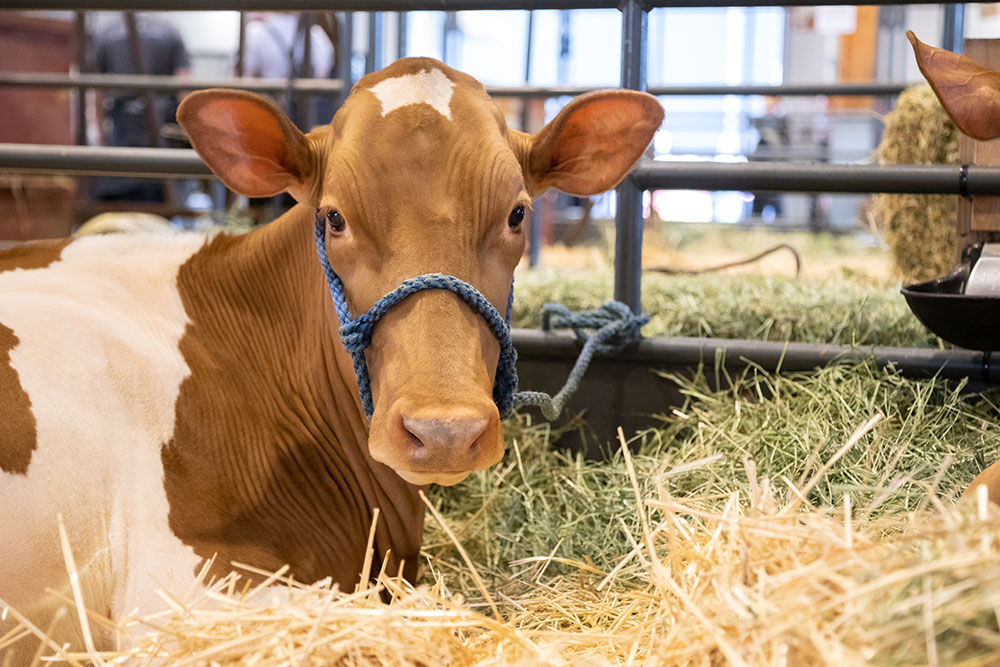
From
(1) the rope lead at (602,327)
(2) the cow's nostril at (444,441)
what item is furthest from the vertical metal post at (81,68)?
(2) the cow's nostril at (444,441)

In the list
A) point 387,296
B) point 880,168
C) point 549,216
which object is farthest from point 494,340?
point 549,216

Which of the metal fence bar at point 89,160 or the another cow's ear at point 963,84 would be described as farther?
the metal fence bar at point 89,160

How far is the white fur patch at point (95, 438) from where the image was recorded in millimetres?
1784

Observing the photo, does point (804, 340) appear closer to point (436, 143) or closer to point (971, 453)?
point (971, 453)

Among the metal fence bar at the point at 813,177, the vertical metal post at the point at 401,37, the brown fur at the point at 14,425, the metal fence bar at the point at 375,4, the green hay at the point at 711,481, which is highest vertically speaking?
the vertical metal post at the point at 401,37

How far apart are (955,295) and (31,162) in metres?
2.66

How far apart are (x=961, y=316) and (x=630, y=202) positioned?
0.92 m

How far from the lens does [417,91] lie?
6.45 feet

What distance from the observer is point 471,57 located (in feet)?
68.7

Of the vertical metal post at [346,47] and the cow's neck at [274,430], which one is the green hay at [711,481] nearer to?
the cow's neck at [274,430]

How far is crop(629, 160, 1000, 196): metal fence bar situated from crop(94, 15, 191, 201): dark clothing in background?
6.05 metres

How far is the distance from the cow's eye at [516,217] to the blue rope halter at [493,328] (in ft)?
0.53

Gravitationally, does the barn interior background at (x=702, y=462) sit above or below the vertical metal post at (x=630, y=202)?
below

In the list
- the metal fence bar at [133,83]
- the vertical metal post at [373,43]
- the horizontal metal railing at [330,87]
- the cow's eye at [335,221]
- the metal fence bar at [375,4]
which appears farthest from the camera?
the metal fence bar at [133,83]
